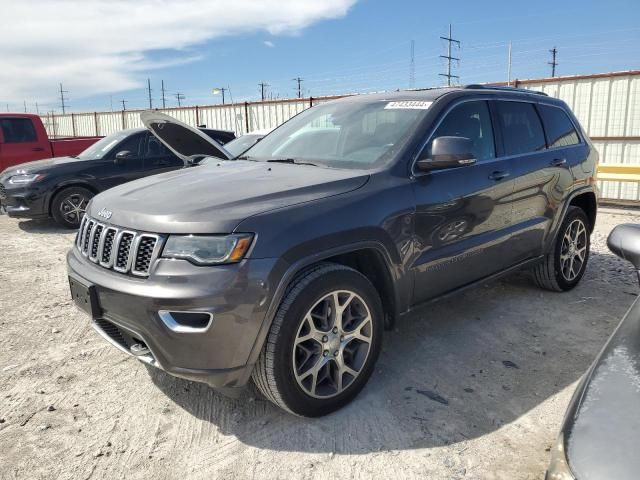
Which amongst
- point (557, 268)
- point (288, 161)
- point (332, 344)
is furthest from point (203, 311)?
point (557, 268)

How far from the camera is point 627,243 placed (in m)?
2.05

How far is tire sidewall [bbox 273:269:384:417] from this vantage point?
2.53 meters

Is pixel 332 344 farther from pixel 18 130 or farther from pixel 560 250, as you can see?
pixel 18 130

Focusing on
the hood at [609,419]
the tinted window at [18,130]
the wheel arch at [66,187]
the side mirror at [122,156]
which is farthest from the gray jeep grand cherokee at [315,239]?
the tinted window at [18,130]

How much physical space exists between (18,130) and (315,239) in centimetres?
1020

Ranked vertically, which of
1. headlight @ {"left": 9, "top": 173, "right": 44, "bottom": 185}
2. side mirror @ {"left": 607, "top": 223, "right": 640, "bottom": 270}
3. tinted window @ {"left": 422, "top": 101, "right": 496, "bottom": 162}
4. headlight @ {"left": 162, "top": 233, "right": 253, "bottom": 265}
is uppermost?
tinted window @ {"left": 422, "top": 101, "right": 496, "bottom": 162}

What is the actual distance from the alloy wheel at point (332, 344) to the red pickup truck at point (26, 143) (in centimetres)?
954

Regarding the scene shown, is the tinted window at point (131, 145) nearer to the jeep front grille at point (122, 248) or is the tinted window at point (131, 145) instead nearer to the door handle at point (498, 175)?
the jeep front grille at point (122, 248)

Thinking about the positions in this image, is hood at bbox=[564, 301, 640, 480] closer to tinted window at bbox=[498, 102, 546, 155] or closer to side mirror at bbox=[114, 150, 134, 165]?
tinted window at bbox=[498, 102, 546, 155]

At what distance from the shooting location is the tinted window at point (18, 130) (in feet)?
33.8

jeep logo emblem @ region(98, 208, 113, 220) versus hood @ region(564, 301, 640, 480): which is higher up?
jeep logo emblem @ region(98, 208, 113, 220)

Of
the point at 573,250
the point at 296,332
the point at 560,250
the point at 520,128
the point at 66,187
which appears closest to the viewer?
the point at 296,332

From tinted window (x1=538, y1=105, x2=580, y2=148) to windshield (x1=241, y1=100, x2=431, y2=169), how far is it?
66.4 inches

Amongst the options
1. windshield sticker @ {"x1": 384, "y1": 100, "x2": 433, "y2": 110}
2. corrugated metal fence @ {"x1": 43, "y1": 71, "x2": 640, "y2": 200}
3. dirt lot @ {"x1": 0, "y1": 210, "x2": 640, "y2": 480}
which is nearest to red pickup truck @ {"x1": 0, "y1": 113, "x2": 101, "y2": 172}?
dirt lot @ {"x1": 0, "y1": 210, "x2": 640, "y2": 480}
